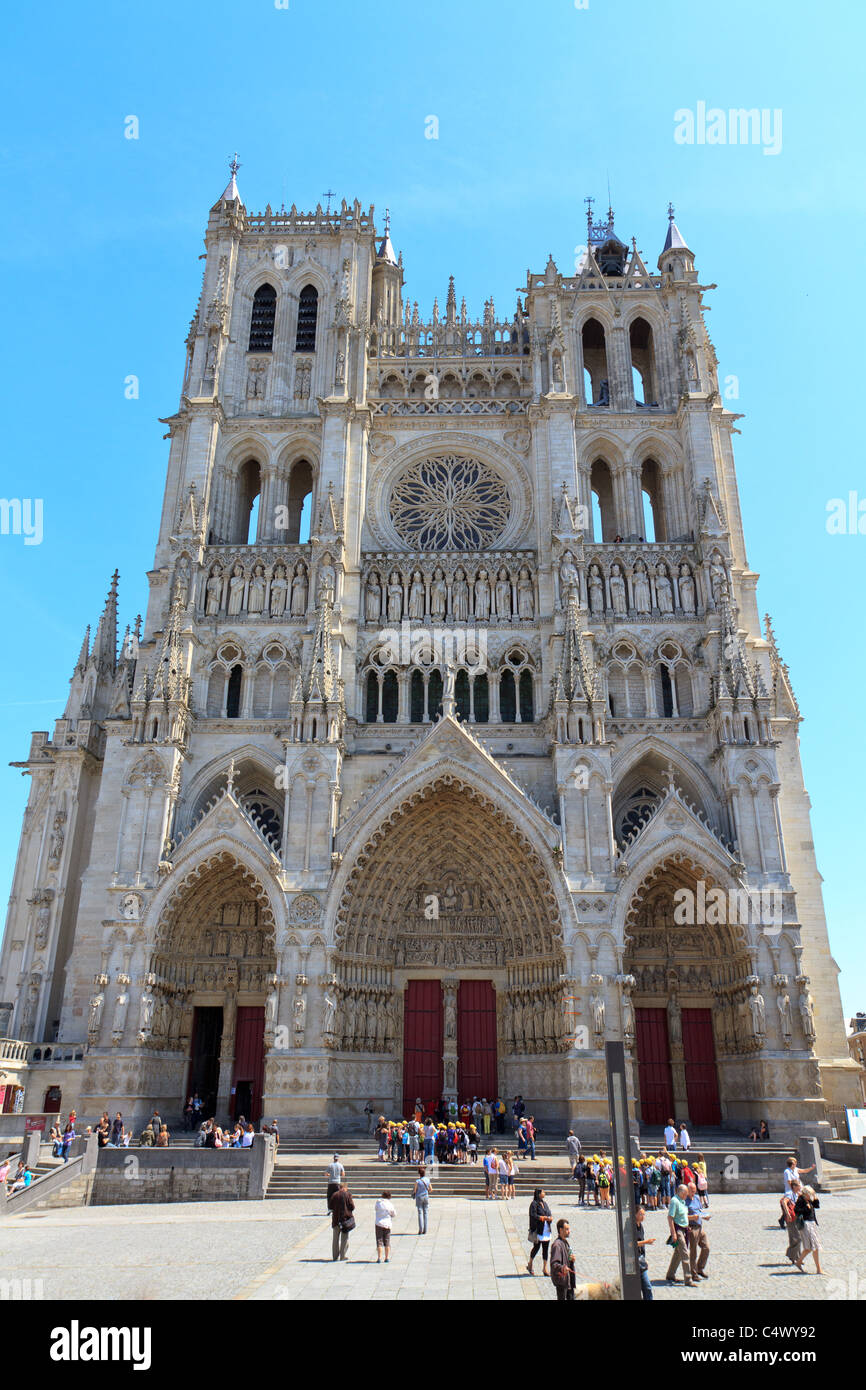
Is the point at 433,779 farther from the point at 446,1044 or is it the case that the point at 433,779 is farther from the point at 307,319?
the point at 307,319

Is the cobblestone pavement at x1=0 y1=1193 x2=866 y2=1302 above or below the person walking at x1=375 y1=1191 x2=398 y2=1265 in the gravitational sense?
below

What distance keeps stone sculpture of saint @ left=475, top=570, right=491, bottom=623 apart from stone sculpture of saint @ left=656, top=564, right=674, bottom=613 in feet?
19.6

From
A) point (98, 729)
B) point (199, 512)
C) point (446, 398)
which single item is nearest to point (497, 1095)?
point (98, 729)

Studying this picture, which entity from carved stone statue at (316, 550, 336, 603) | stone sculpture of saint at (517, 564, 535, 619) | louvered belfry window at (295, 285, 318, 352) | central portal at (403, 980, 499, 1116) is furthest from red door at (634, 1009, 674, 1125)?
louvered belfry window at (295, 285, 318, 352)

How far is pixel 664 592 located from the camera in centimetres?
Answer: 3306

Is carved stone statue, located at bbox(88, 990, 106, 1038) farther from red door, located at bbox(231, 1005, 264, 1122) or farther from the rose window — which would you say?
the rose window

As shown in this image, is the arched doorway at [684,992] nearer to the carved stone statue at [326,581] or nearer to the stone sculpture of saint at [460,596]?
the stone sculpture of saint at [460,596]

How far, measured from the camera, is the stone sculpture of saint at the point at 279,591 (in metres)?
33.3

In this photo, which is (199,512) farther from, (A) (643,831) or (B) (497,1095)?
(B) (497,1095)

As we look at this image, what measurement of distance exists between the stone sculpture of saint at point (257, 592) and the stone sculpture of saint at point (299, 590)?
1139 millimetres

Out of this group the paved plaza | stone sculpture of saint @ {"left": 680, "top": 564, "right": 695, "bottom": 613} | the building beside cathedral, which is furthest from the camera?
stone sculpture of saint @ {"left": 680, "top": 564, "right": 695, "bottom": 613}

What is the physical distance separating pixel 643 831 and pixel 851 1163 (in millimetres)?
9833

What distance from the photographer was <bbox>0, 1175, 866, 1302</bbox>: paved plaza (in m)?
10.9

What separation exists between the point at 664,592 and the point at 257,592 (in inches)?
569
